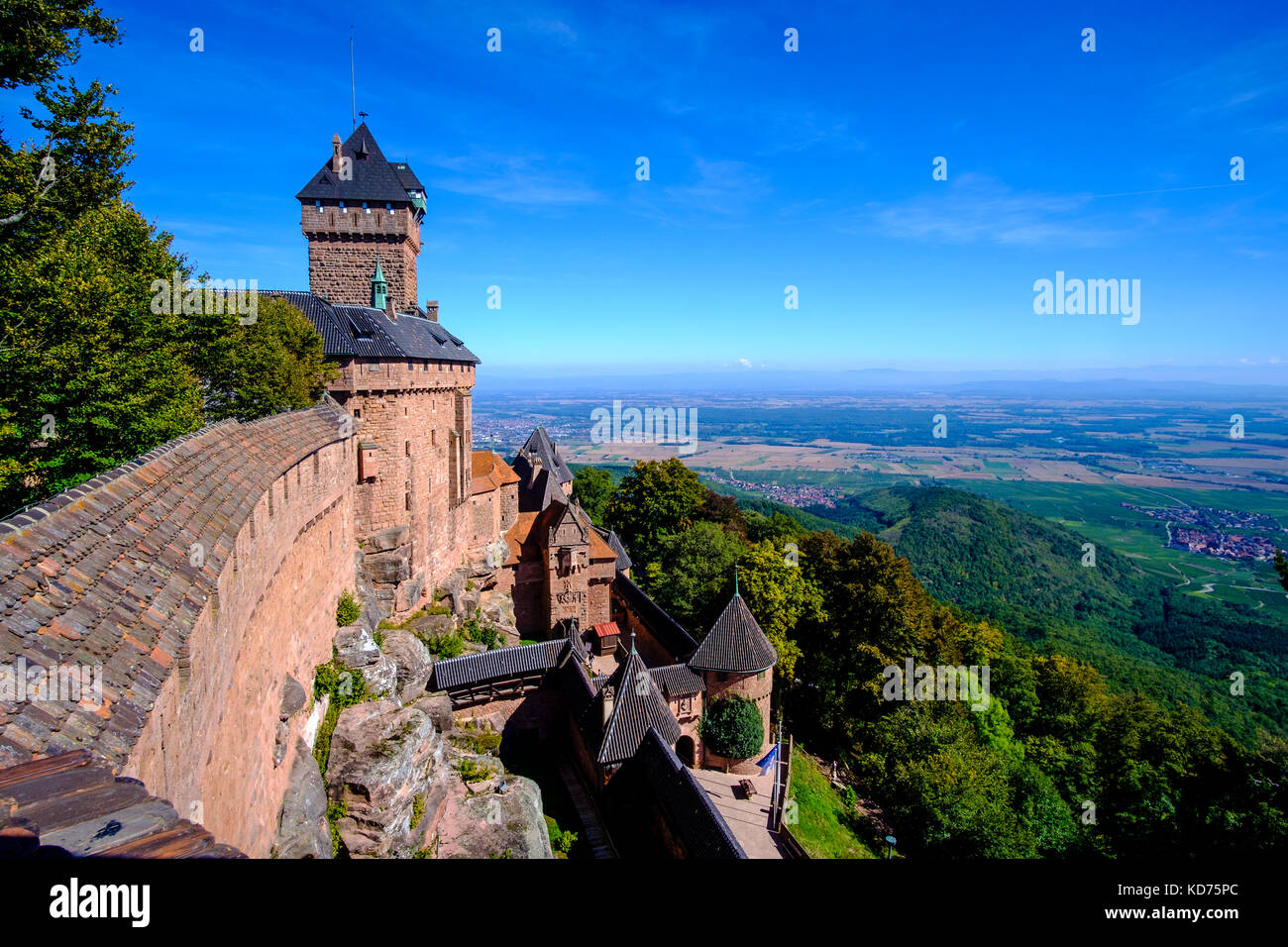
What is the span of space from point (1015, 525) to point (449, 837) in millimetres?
81490

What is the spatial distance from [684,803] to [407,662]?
9.47 meters

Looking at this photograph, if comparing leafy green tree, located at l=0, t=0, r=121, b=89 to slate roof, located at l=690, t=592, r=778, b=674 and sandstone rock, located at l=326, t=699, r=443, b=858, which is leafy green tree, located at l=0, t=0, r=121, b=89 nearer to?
sandstone rock, located at l=326, t=699, r=443, b=858

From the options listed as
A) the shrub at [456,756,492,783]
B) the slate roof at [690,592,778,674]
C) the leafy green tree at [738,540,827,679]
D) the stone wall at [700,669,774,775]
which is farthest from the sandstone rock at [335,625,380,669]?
the leafy green tree at [738,540,827,679]

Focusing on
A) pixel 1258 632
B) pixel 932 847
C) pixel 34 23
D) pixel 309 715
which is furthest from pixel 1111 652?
pixel 34 23

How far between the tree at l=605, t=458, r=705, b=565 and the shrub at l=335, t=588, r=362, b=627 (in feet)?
81.6

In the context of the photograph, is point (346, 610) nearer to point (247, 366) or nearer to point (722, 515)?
point (247, 366)

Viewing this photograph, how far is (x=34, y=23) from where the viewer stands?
12.6 metres

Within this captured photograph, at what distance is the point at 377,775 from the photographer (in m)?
13.0

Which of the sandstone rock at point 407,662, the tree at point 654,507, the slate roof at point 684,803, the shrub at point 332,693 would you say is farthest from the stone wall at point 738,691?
the tree at point 654,507

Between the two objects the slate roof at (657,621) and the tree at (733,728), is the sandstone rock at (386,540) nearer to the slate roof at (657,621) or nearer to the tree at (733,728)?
the slate roof at (657,621)

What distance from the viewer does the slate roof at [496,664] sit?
22172 millimetres

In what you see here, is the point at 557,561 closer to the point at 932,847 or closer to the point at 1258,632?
the point at 932,847

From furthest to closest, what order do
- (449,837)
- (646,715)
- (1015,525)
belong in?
(1015,525) → (646,715) → (449,837)

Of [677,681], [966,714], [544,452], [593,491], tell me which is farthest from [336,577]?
[593,491]
